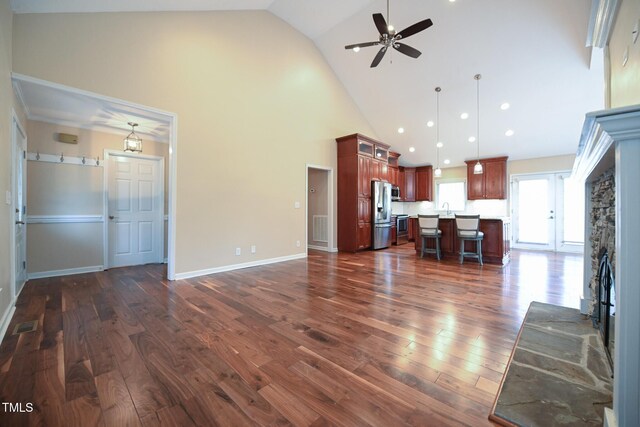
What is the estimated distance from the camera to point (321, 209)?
6.74 m

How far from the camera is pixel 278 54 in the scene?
523 cm

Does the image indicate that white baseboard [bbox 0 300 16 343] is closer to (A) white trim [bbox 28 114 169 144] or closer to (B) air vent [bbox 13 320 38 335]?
(B) air vent [bbox 13 320 38 335]

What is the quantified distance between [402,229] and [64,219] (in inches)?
303

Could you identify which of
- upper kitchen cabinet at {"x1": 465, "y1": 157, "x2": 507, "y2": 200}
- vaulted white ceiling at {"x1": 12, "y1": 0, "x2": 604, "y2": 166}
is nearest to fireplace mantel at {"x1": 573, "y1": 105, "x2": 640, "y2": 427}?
vaulted white ceiling at {"x1": 12, "y1": 0, "x2": 604, "y2": 166}

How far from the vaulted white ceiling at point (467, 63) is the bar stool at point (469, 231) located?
279 cm

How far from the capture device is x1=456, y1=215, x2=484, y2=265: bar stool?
4.97 meters

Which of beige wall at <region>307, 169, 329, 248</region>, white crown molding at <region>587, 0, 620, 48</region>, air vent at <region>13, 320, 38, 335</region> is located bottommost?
air vent at <region>13, 320, 38, 335</region>

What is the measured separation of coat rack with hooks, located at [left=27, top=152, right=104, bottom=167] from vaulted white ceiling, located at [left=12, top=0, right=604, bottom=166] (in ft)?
7.10

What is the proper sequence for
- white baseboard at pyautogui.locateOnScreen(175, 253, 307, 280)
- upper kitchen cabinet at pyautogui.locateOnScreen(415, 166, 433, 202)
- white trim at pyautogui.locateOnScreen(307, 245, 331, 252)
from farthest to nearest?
upper kitchen cabinet at pyautogui.locateOnScreen(415, 166, 433, 202)
white trim at pyautogui.locateOnScreen(307, 245, 331, 252)
white baseboard at pyautogui.locateOnScreen(175, 253, 307, 280)

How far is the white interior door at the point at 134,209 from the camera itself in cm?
470

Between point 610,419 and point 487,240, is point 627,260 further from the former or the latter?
point 487,240

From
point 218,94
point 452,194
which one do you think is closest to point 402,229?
point 452,194

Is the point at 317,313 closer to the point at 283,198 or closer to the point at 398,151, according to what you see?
the point at 283,198

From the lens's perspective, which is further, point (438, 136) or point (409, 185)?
point (409, 185)
